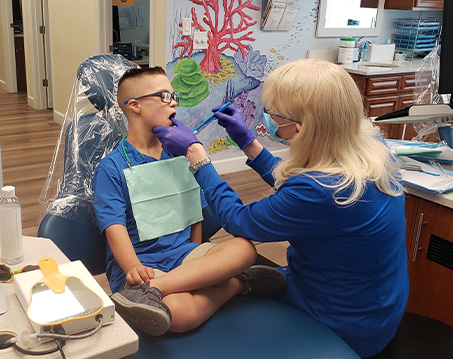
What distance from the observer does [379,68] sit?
4281mm

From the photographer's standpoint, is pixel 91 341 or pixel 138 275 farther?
pixel 138 275

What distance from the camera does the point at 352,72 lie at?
4148 millimetres

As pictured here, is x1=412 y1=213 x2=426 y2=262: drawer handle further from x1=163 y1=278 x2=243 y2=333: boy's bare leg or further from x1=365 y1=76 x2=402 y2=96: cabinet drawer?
x1=365 y1=76 x2=402 y2=96: cabinet drawer

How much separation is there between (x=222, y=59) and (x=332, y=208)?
2608 millimetres

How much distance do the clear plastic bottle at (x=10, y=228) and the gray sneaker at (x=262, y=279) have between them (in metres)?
0.63

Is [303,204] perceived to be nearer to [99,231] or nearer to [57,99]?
[99,231]

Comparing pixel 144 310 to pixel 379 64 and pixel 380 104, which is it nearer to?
pixel 380 104

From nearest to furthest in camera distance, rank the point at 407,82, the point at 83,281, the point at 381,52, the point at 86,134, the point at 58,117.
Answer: the point at 83,281 → the point at 86,134 → the point at 407,82 → the point at 381,52 → the point at 58,117

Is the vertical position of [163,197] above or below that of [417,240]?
above

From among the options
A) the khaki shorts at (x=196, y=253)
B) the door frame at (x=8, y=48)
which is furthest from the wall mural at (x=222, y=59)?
the door frame at (x=8, y=48)

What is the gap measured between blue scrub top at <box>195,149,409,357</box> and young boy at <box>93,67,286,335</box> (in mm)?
93

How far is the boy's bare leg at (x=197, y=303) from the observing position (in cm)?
131

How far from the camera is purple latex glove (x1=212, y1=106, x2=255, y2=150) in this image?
1.63 m

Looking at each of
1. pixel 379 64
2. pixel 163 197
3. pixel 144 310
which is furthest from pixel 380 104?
pixel 144 310
